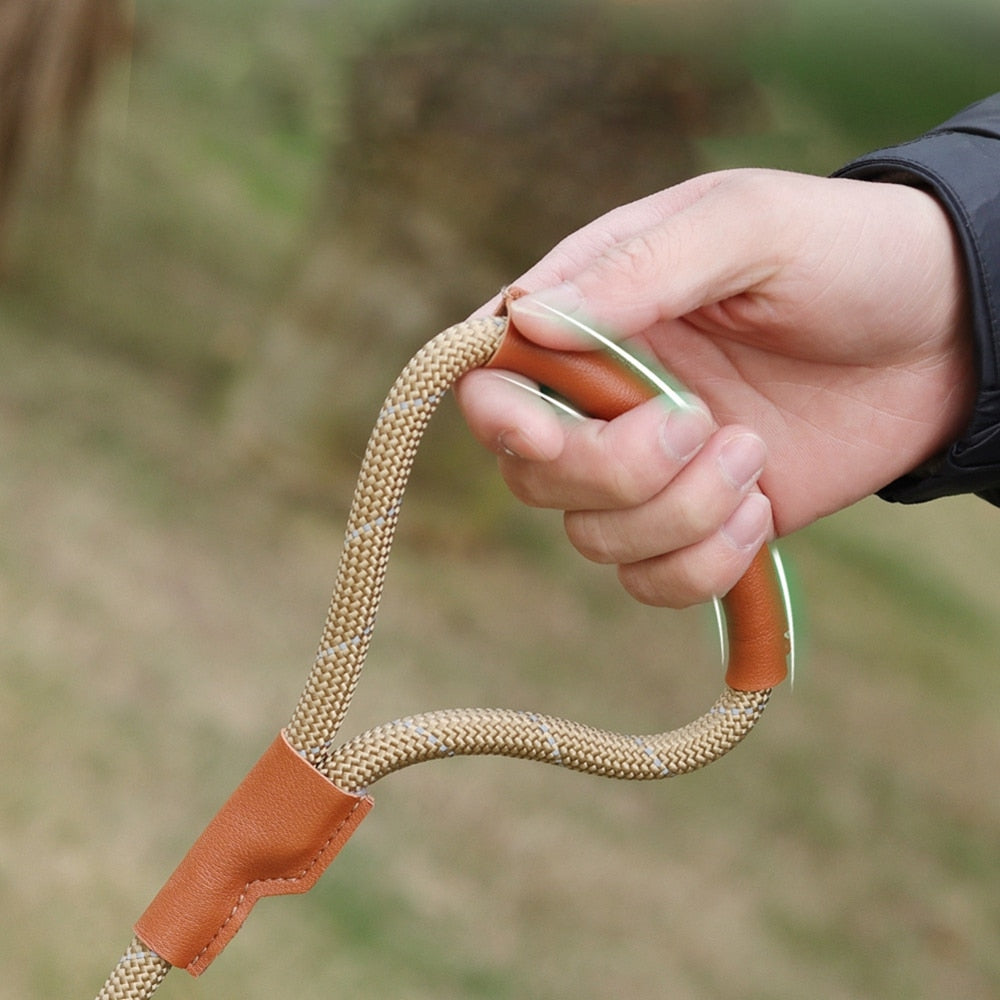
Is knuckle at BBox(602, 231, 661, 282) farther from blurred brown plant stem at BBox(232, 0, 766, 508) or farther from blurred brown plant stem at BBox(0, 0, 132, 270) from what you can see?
blurred brown plant stem at BBox(0, 0, 132, 270)

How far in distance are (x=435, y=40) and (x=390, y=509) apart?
982 mm

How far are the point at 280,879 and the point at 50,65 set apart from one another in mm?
1306

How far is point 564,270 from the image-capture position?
553 mm

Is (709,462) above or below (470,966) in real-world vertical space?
above

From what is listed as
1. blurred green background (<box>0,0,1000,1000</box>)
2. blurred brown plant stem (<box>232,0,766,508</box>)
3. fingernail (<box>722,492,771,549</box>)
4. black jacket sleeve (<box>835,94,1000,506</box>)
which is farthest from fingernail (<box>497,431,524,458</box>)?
blurred brown plant stem (<box>232,0,766,508</box>)

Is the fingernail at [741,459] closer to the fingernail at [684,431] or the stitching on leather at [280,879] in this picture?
the fingernail at [684,431]

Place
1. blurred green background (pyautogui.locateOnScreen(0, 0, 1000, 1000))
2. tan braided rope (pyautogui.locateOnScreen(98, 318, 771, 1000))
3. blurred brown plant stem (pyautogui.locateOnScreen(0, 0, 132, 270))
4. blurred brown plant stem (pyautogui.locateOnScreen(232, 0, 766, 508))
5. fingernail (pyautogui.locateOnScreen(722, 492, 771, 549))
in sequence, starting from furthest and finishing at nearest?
blurred brown plant stem (pyautogui.locateOnScreen(0, 0, 132, 270))
blurred brown plant stem (pyautogui.locateOnScreen(232, 0, 766, 508))
blurred green background (pyautogui.locateOnScreen(0, 0, 1000, 1000))
fingernail (pyautogui.locateOnScreen(722, 492, 771, 549))
tan braided rope (pyautogui.locateOnScreen(98, 318, 771, 1000))

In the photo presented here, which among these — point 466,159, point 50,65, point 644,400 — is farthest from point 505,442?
point 50,65

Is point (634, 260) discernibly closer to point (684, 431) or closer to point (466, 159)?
point (684, 431)

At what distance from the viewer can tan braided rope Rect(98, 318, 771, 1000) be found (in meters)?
0.42

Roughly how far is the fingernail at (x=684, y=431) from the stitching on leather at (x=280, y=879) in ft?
0.62

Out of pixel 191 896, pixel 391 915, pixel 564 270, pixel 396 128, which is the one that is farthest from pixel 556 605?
pixel 191 896

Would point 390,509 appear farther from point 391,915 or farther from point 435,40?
point 435,40

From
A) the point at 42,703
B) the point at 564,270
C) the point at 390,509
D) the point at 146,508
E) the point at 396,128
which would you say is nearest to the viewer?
the point at 390,509
